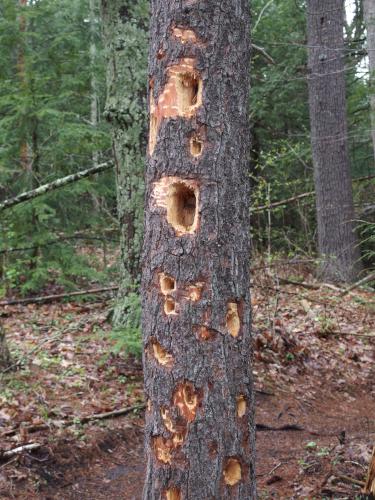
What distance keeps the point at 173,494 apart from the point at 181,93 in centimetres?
219

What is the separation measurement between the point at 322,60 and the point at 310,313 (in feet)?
17.3

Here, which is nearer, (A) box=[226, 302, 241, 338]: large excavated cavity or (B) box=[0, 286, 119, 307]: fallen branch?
(A) box=[226, 302, 241, 338]: large excavated cavity

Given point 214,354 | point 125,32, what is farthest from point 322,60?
point 214,354

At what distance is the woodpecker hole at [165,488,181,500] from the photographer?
3.03m

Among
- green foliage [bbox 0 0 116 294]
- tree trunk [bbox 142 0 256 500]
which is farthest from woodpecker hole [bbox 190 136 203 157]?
green foliage [bbox 0 0 116 294]

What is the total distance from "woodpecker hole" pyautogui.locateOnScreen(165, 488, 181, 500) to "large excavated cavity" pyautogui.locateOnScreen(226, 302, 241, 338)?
882 millimetres

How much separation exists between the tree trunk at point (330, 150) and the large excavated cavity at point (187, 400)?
336 inches

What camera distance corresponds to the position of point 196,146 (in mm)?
3113

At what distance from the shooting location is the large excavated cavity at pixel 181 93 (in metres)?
3.12

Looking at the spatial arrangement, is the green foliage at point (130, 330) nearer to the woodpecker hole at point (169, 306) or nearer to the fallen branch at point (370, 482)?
the fallen branch at point (370, 482)

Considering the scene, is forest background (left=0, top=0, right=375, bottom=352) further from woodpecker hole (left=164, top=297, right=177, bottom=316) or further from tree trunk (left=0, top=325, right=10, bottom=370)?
woodpecker hole (left=164, top=297, right=177, bottom=316)

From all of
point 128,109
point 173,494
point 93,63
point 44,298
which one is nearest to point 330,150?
point 93,63

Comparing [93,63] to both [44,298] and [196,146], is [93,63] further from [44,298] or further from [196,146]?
[196,146]

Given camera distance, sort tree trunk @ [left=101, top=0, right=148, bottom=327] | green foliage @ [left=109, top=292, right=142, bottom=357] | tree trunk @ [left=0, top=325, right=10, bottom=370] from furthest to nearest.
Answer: tree trunk @ [left=101, top=0, right=148, bottom=327] → green foliage @ [left=109, top=292, right=142, bottom=357] → tree trunk @ [left=0, top=325, right=10, bottom=370]
